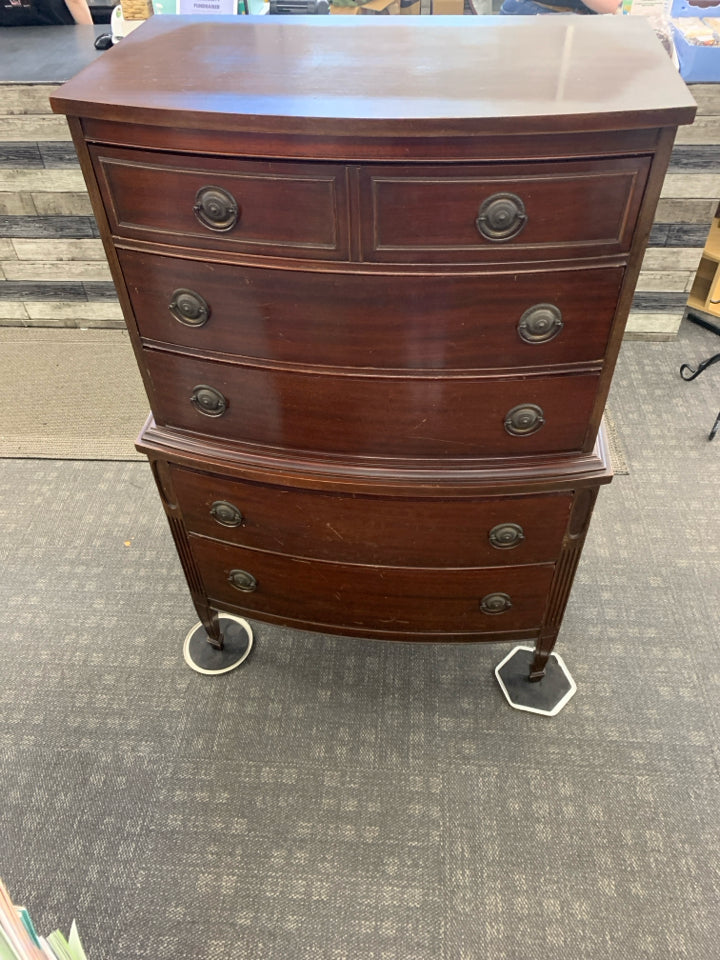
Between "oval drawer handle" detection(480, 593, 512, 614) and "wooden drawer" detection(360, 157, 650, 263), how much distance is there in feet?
2.31

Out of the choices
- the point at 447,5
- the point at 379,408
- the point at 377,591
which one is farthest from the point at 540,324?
the point at 447,5

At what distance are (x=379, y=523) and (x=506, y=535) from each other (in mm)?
231

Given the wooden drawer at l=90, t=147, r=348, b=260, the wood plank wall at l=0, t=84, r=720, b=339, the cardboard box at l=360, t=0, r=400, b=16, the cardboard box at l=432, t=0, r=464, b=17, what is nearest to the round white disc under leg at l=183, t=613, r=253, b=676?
the wooden drawer at l=90, t=147, r=348, b=260

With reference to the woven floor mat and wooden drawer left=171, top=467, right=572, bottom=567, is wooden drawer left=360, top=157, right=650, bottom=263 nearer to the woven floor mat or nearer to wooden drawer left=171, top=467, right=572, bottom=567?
wooden drawer left=171, top=467, right=572, bottom=567

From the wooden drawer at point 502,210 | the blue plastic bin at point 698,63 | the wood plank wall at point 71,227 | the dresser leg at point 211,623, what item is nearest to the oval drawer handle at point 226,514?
the dresser leg at point 211,623

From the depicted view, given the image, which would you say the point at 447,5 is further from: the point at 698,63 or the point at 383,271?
the point at 383,271

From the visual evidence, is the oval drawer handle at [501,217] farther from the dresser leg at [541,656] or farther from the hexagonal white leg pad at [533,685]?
the hexagonal white leg pad at [533,685]

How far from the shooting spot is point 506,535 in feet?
4.43

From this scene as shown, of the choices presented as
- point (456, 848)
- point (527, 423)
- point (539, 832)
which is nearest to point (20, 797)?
point (456, 848)

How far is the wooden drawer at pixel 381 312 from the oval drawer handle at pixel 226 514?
0.34 metres

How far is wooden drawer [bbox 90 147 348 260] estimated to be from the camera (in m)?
0.96

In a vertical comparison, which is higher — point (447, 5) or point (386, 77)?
point (386, 77)

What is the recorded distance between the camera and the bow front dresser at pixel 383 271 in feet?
3.04

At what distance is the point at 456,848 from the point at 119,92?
1.41 meters
